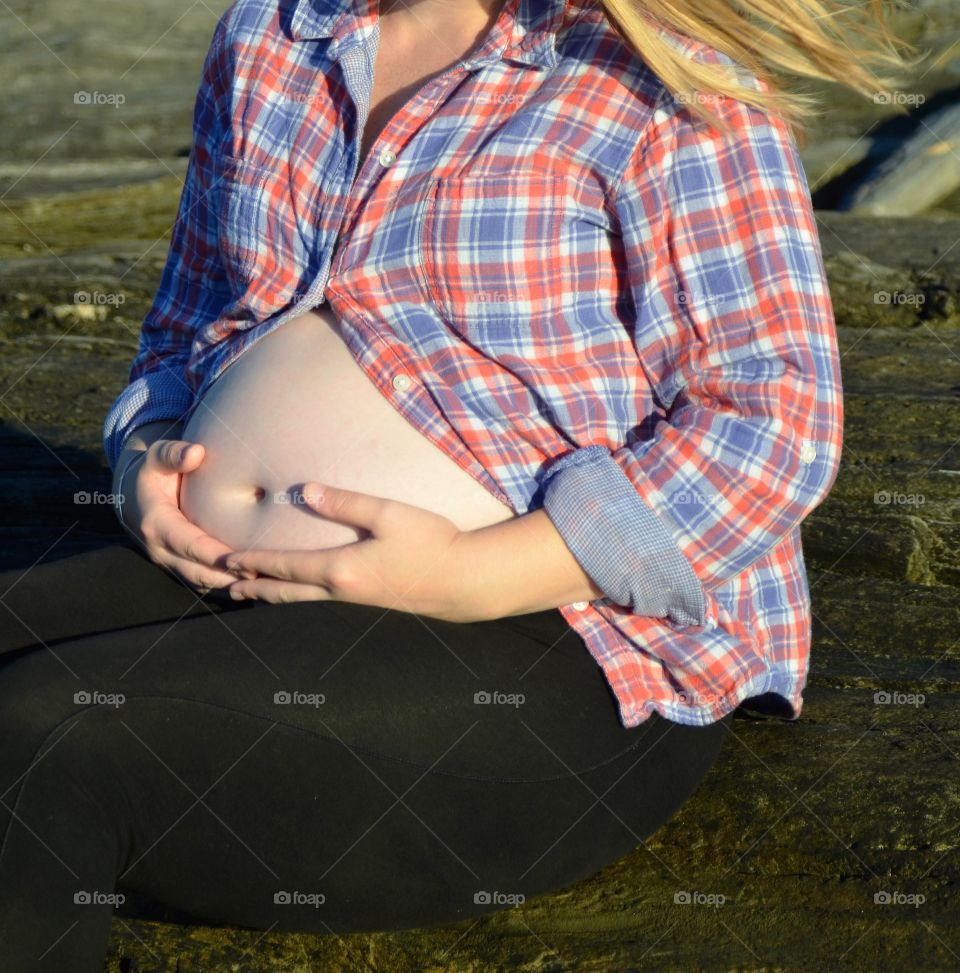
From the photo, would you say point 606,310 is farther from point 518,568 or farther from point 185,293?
point 185,293

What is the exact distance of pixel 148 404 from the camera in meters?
1.95

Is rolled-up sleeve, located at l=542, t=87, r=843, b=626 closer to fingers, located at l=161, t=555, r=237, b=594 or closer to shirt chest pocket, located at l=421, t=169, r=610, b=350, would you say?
shirt chest pocket, located at l=421, t=169, r=610, b=350

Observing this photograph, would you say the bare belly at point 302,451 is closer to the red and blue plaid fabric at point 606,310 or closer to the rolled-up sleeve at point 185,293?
the red and blue plaid fabric at point 606,310

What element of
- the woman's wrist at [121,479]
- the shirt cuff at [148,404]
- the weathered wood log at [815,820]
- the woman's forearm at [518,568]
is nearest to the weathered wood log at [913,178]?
the weathered wood log at [815,820]

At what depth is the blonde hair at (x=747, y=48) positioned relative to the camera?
55.9 inches

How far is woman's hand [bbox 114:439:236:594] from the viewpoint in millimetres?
1621

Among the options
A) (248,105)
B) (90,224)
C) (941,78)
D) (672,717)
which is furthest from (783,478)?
(941,78)

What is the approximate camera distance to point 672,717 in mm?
1533

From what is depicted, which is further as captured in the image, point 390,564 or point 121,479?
point 121,479

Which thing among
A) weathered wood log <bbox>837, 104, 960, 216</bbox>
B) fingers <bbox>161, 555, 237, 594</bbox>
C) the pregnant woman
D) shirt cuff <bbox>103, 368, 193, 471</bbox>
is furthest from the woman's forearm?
weathered wood log <bbox>837, 104, 960, 216</bbox>

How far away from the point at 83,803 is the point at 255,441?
1.79 ft

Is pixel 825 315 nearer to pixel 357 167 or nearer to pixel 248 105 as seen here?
pixel 357 167

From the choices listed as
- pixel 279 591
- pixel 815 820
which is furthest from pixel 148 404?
pixel 815 820

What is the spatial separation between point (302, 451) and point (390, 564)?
25 centimetres
